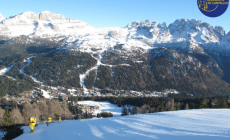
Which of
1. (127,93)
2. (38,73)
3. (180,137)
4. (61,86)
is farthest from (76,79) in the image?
(180,137)

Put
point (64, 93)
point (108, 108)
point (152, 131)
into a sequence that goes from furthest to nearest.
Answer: point (64, 93)
point (108, 108)
point (152, 131)

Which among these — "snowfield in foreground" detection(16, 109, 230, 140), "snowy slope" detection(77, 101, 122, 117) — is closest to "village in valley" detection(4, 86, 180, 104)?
"snowy slope" detection(77, 101, 122, 117)

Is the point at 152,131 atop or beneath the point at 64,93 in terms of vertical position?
atop

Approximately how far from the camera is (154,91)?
173375 mm

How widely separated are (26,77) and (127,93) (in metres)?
104

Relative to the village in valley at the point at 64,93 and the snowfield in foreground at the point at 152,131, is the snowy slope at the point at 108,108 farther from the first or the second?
the snowfield in foreground at the point at 152,131

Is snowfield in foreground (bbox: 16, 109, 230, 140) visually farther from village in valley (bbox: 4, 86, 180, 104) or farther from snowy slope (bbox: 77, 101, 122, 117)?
village in valley (bbox: 4, 86, 180, 104)

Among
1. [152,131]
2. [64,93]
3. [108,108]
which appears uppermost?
[152,131]

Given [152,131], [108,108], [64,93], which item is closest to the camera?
[152,131]

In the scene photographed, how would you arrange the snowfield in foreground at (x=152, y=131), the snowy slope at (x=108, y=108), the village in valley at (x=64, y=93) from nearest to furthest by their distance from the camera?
the snowfield in foreground at (x=152, y=131), the snowy slope at (x=108, y=108), the village in valley at (x=64, y=93)


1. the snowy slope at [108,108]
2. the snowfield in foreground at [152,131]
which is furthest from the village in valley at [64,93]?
the snowfield in foreground at [152,131]

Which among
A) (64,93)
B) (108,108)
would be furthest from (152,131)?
(64,93)

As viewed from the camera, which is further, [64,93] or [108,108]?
[64,93]

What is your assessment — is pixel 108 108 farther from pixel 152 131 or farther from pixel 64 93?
pixel 152 131
